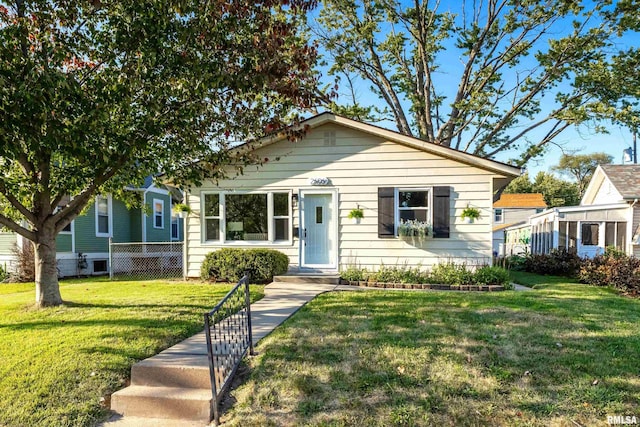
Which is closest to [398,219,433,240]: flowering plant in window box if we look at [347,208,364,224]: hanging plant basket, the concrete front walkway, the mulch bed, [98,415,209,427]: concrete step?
[347,208,364,224]: hanging plant basket

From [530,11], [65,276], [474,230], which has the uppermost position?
[530,11]

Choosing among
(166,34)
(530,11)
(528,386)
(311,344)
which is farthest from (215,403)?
(530,11)

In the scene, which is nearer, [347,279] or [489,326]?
[489,326]

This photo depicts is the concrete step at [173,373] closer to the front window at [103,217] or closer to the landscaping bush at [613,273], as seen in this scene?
the landscaping bush at [613,273]

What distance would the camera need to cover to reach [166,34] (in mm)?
5156

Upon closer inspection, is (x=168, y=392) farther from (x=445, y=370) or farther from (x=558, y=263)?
(x=558, y=263)

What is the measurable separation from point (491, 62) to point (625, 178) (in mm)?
7467

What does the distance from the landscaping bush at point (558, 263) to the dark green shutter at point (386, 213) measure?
6.52 meters

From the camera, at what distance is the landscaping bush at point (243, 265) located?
9289mm

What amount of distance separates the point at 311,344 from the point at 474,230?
6.28m

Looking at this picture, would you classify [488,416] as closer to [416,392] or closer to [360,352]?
[416,392]

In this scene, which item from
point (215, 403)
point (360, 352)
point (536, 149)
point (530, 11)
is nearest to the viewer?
point (215, 403)

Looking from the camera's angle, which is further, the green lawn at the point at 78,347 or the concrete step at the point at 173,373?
the concrete step at the point at 173,373

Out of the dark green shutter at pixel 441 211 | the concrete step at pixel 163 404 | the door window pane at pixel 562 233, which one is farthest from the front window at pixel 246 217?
the door window pane at pixel 562 233
